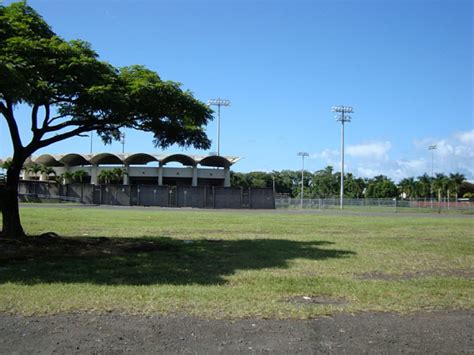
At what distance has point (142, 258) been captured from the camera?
478 inches

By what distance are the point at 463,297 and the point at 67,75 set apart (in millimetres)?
9500

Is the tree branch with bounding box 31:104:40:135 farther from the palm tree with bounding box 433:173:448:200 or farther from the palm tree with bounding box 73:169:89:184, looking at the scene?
the palm tree with bounding box 433:173:448:200

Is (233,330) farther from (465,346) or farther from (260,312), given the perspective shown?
(465,346)

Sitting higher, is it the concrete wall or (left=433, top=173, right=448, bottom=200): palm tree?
(left=433, top=173, right=448, bottom=200): palm tree

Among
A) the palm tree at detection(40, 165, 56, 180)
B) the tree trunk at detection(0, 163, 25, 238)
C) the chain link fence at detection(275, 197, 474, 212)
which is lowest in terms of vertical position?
the chain link fence at detection(275, 197, 474, 212)

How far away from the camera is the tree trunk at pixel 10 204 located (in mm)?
13727

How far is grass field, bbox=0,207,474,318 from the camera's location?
7270 millimetres

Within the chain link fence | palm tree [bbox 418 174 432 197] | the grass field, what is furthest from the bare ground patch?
palm tree [bbox 418 174 432 197]

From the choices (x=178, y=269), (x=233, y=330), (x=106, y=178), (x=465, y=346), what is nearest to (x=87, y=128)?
(x=178, y=269)

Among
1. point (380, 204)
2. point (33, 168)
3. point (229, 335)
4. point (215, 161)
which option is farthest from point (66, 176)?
point (229, 335)

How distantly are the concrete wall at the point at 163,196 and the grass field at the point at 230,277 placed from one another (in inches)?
1922

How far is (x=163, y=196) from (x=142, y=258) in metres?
53.3

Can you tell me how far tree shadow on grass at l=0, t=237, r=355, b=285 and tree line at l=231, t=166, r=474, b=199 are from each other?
93448mm

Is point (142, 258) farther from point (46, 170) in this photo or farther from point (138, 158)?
point (46, 170)
